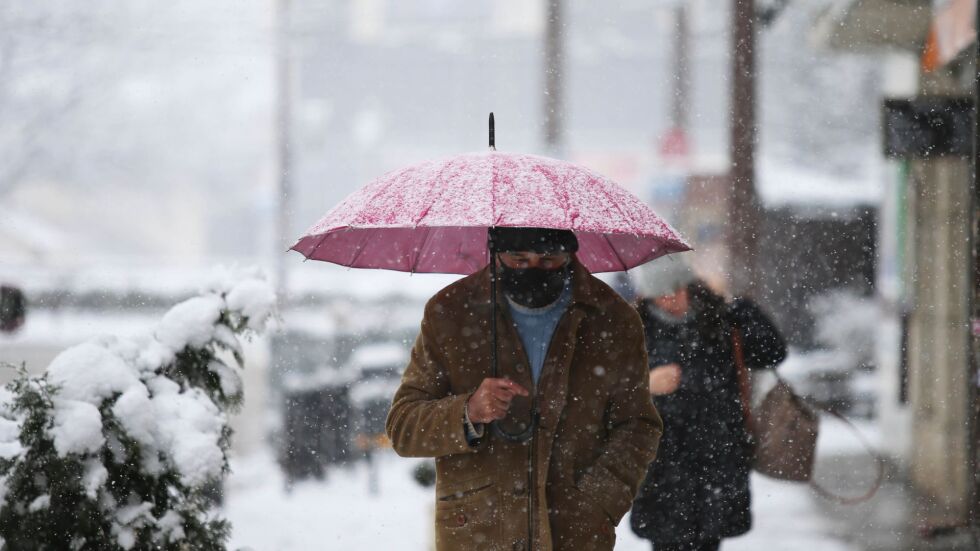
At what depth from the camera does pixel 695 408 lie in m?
3.83

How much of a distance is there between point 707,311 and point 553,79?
96.3 inches

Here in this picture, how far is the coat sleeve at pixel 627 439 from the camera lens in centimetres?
278

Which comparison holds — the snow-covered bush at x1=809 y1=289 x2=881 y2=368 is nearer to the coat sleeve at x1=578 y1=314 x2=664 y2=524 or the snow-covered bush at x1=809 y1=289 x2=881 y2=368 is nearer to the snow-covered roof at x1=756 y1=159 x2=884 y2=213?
the snow-covered roof at x1=756 y1=159 x2=884 y2=213

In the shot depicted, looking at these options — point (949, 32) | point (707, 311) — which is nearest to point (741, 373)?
point (707, 311)

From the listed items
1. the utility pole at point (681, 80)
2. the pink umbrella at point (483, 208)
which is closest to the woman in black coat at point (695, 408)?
the pink umbrella at point (483, 208)

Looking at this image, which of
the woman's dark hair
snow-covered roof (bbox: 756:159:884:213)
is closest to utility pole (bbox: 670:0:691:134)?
snow-covered roof (bbox: 756:159:884:213)

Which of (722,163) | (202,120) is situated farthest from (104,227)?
(722,163)

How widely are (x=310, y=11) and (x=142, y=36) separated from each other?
135 centimetres

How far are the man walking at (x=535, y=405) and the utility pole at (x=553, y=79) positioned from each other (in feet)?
10.1

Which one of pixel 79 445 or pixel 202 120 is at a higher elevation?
pixel 202 120

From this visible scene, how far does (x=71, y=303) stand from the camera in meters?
6.91

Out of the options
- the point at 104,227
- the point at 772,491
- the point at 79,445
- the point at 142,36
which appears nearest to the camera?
the point at 79,445

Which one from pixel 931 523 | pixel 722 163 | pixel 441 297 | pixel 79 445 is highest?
pixel 722 163

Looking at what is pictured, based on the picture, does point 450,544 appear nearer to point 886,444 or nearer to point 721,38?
point 721,38
